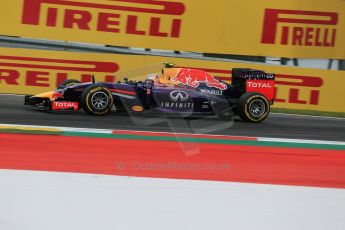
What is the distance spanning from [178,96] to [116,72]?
3720mm

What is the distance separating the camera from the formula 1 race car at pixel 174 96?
8.58 metres

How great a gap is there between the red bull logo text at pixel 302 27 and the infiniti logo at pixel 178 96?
511 centimetres

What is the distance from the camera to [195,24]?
1295 cm

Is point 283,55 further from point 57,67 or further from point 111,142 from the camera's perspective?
point 111,142

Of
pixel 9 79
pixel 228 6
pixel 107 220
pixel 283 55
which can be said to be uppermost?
pixel 228 6

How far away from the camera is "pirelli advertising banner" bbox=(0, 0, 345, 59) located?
12.6m

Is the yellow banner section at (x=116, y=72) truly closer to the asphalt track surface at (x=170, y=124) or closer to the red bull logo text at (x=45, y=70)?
the red bull logo text at (x=45, y=70)

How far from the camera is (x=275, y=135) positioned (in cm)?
830

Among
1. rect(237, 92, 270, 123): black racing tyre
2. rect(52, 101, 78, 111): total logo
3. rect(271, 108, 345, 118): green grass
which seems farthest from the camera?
rect(271, 108, 345, 118): green grass

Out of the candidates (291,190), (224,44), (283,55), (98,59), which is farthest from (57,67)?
(291,190)

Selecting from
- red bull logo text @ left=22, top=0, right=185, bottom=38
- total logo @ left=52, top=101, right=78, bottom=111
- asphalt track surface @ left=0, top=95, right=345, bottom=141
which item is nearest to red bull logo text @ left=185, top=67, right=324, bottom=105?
asphalt track surface @ left=0, top=95, right=345, bottom=141

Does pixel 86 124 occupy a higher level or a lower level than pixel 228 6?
lower

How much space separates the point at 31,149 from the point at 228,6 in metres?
8.40

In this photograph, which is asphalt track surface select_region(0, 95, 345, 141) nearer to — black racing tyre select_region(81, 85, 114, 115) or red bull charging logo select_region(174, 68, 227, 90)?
black racing tyre select_region(81, 85, 114, 115)
